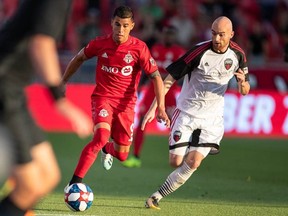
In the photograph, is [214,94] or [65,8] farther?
[214,94]

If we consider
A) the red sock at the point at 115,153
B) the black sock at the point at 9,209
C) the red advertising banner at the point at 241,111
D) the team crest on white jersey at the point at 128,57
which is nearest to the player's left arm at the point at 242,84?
the team crest on white jersey at the point at 128,57

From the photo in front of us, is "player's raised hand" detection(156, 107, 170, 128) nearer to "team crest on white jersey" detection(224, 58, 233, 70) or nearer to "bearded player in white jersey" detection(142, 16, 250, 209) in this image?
"bearded player in white jersey" detection(142, 16, 250, 209)

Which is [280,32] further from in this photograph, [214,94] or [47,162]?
[47,162]

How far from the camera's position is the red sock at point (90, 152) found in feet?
34.1

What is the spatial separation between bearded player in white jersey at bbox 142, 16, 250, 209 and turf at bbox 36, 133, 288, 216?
1.70ft

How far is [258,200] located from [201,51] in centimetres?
230

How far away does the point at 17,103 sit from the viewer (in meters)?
6.82

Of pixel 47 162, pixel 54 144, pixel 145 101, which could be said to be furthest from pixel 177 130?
Answer: pixel 54 144

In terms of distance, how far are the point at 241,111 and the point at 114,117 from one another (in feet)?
30.0

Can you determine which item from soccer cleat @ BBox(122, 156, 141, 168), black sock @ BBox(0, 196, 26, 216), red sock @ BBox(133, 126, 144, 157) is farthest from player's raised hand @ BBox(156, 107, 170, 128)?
soccer cleat @ BBox(122, 156, 141, 168)

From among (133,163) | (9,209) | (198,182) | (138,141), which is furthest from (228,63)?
(133,163)

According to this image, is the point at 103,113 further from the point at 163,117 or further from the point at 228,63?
the point at 228,63

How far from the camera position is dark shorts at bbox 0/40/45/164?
673 cm

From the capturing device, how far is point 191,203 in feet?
37.2
